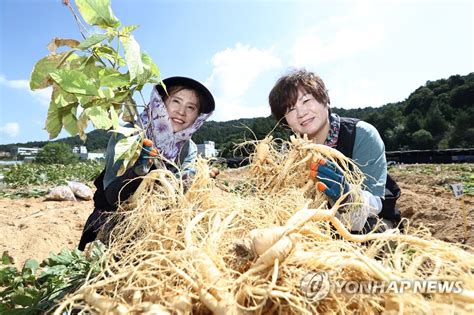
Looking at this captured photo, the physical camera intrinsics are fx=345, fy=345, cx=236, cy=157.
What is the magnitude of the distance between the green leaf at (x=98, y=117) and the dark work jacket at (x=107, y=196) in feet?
1.15

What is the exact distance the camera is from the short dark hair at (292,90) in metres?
2.00

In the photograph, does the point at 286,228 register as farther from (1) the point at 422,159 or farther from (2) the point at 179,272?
(1) the point at 422,159

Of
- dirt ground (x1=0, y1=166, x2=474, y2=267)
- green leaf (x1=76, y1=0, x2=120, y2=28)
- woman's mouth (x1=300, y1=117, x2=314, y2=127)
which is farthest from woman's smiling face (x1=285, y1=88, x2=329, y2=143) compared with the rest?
dirt ground (x1=0, y1=166, x2=474, y2=267)

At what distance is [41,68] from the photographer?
4.60 feet

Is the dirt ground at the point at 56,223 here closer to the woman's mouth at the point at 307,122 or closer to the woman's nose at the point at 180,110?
the woman's mouth at the point at 307,122

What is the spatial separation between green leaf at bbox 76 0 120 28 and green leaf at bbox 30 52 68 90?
19cm

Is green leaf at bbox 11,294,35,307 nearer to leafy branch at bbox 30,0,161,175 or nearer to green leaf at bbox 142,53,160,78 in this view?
leafy branch at bbox 30,0,161,175

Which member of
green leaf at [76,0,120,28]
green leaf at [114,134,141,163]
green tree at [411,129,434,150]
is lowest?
green tree at [411,129,434,150]

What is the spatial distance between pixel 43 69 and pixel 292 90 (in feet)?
4.18

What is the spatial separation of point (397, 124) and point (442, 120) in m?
5.41

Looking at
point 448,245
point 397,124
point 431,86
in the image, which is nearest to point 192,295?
point 448,245

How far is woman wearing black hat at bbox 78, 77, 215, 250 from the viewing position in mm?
1852

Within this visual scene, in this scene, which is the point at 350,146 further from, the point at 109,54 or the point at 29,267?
the point at 29,267

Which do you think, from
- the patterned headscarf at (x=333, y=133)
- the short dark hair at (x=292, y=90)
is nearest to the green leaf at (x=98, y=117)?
the short dark hair at (x=292, y=90)
